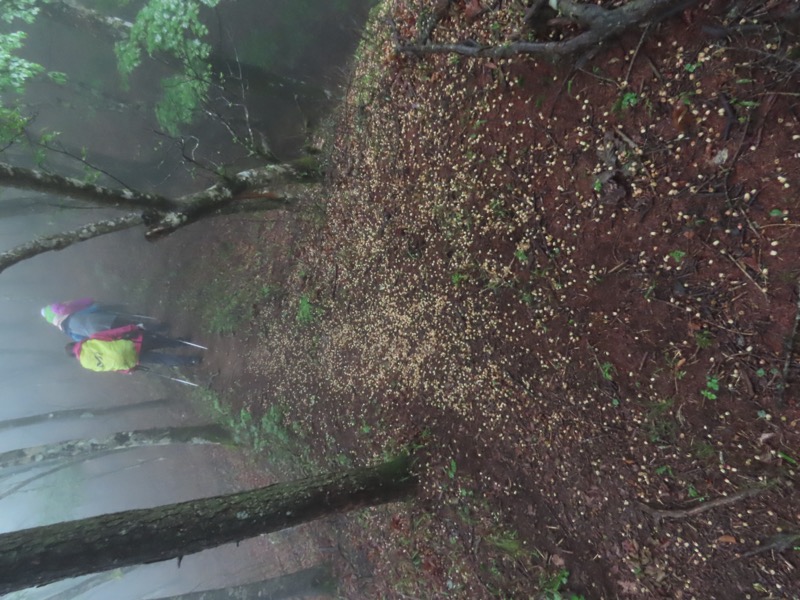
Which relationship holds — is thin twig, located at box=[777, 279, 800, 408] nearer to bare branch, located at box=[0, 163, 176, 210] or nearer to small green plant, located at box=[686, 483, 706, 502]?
small green plant, located at box=[686, 483, 706, 502]

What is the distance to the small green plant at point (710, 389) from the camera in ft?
9.98

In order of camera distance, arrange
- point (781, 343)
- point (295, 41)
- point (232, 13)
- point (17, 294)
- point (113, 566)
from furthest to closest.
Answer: point (17, 294), point (232, 13), point (295, 41), point (113, 566), point (781, 343)

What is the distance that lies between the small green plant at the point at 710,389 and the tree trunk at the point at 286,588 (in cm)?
601

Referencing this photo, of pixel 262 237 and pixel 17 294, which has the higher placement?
pixel 262 237

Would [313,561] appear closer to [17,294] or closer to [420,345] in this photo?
[420,345]

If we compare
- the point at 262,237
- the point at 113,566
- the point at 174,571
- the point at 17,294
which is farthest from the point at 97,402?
the point at 113,566

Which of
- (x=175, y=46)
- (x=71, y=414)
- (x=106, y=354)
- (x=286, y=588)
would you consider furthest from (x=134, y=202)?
(x=71, y=414)

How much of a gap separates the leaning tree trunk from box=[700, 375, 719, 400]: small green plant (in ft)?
10.8

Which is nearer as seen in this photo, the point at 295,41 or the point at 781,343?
Result: the point at 781,343

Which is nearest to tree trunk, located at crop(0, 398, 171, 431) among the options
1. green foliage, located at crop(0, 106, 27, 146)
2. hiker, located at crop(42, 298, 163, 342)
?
hiker, located at crop(42, 298, 163, 342)

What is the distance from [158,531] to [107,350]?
6.07 meters

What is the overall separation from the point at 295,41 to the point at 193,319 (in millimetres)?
6041

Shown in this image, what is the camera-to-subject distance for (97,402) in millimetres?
15523

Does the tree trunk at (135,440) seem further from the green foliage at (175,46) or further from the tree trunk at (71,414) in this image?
the green foliage at (175,46)
